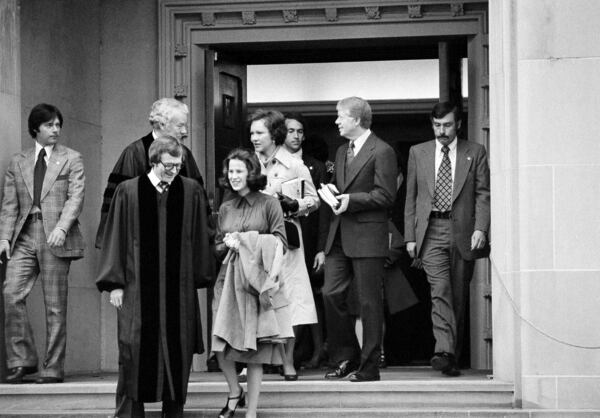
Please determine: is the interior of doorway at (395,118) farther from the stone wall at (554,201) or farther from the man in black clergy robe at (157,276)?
the man in black clergy robe at (157,276)

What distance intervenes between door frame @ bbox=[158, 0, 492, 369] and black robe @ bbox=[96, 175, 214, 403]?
342 cm

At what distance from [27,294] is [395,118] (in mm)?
6819

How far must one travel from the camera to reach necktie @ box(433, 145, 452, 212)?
11.9 meters

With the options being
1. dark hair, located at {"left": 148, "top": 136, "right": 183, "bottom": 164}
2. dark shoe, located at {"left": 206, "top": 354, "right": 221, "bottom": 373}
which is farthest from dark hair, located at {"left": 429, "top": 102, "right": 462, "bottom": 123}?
dark shoe, located at {"left": 206, "top": 354, "right": 221, "bottom": 373}

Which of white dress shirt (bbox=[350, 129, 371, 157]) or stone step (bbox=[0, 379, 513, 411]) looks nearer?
stone step (bbox=[0, 379, 513, 411])

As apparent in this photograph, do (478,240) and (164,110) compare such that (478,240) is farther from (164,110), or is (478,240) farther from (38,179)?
(38,179)

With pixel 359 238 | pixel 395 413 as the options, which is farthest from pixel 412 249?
pixel 395 413

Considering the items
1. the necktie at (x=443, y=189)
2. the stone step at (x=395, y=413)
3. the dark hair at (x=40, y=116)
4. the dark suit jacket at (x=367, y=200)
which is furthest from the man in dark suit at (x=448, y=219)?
the dark hair at (x=40, y=116)

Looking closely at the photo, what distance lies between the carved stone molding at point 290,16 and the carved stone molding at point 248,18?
28cm

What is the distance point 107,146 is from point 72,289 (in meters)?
1.44

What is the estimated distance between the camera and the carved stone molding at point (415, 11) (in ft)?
44.9

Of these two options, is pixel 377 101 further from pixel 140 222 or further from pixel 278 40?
pixel 140 222

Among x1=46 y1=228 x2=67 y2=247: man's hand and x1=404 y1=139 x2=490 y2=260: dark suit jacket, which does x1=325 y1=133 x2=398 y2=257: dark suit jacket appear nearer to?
x1=404 y1=139 x2=490 y2=260: dark suit jacket

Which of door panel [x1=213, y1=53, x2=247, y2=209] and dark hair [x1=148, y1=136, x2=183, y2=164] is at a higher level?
door panel [x1=213, y1=53, x2=247, y2=209]
